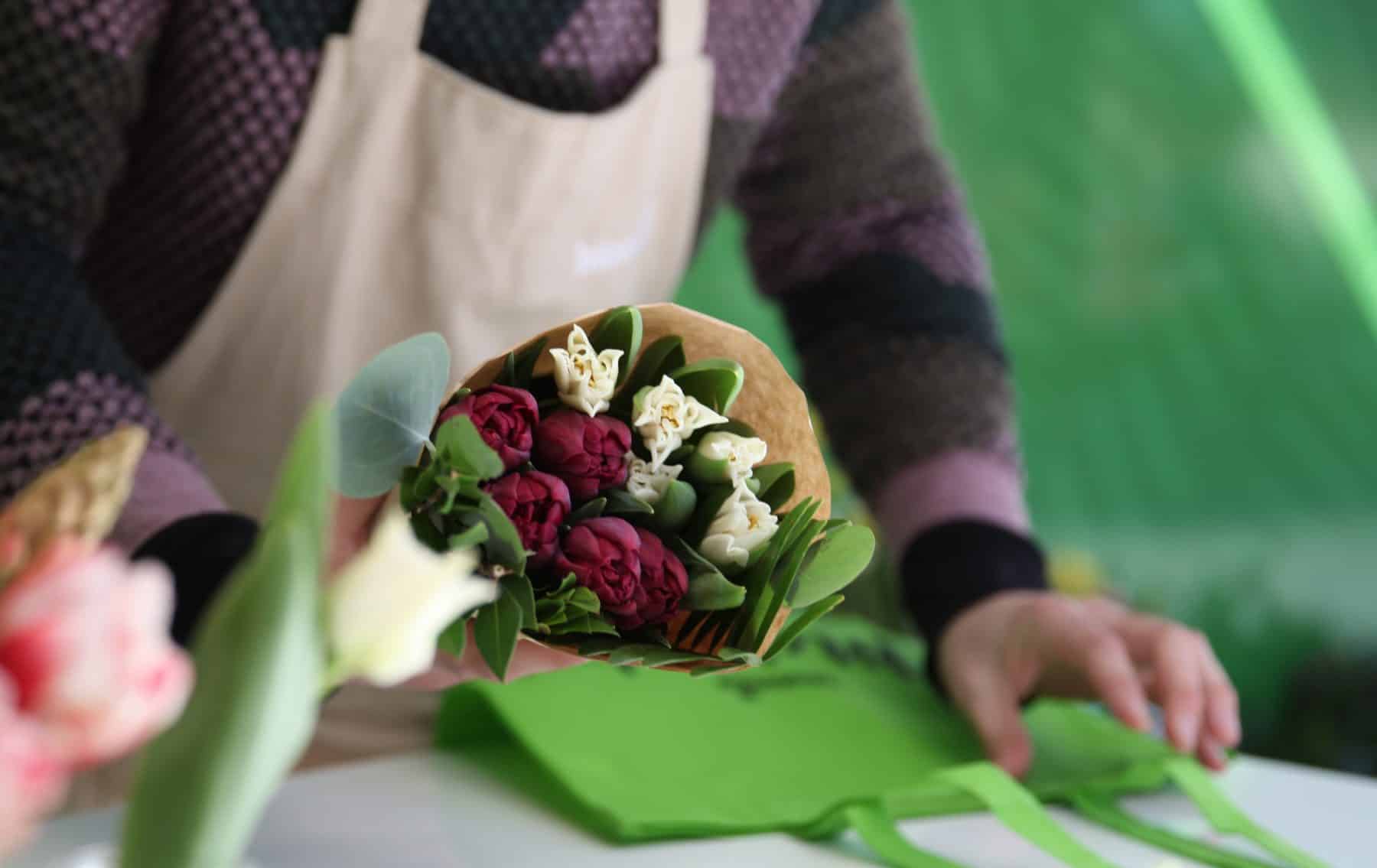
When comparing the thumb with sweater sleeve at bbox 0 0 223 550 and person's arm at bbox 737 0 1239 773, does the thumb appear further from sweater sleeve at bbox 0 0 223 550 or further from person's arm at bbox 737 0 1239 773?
sweater sleeve at bbox 0 0 223 550

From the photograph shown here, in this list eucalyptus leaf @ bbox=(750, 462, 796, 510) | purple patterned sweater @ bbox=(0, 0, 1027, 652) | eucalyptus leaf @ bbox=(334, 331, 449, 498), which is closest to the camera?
eucalyptus leaf @ bbox=(334, 331, 449, 498)

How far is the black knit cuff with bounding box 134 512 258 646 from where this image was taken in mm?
376

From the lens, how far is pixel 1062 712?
697mm

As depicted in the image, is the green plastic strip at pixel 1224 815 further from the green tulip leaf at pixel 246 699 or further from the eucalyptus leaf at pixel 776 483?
the green tulip leaf at pixel 246 699

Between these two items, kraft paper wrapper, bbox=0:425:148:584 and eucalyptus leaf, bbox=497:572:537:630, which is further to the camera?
eucalyptus leaf, bbox=497:572:537:630

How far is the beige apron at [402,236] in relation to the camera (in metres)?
0.60

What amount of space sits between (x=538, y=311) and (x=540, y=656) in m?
0.34

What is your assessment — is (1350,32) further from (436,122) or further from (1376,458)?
(436,122)

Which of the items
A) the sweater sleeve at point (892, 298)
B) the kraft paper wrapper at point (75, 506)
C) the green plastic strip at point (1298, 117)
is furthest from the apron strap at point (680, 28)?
the green plastic strip at point (1298, 117)

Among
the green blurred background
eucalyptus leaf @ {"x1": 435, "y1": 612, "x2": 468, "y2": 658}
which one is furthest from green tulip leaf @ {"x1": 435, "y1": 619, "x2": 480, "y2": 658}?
the green blurred background

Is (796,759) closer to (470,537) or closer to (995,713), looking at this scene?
(995,713)

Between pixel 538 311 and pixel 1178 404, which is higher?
pixel 538 311

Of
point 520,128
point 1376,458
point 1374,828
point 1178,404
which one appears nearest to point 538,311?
point 520,128

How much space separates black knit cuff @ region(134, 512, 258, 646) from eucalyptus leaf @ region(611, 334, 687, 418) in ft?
0.42
